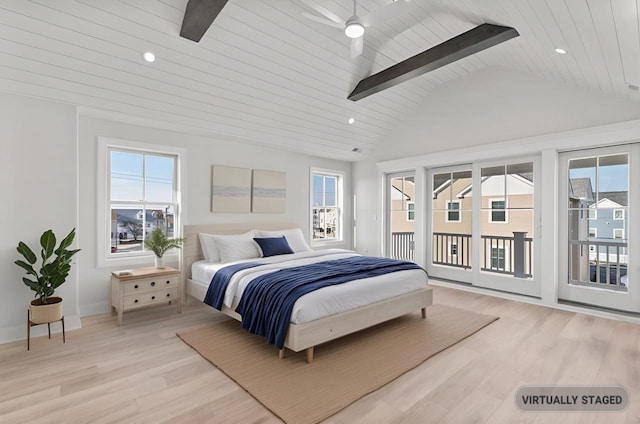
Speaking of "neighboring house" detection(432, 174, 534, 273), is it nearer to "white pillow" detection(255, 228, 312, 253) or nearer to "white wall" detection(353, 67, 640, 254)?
"white wall" detection(353, 67, 640, 254)

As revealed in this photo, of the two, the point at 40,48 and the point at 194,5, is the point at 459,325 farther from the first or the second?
the point at 40,48

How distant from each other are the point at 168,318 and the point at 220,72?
9.27ft

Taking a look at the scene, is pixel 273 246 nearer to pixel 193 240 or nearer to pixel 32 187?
pixel 193 240

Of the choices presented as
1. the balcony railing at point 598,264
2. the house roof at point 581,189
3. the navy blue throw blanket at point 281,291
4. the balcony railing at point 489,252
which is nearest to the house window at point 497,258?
the balcony railing at point 489,252

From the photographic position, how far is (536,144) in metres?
4.30

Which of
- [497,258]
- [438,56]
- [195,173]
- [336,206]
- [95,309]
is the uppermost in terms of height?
[438,56]

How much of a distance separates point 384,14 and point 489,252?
12.6ft

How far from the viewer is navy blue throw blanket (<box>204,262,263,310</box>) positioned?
342cm

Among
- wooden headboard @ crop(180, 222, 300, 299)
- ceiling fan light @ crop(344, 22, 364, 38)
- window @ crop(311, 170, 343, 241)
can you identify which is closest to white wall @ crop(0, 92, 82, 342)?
wooden headboard @ crop(180, 222, 300, 299)

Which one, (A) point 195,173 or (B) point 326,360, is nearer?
(B) point 326,360

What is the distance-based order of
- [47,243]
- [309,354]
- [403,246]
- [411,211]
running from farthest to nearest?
[403,246]
[411,211]
[47,243]
[309,354]

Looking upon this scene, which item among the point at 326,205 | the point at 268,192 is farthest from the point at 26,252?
the point at 326,205

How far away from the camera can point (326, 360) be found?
2.73m

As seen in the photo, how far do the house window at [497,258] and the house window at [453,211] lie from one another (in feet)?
2.26
